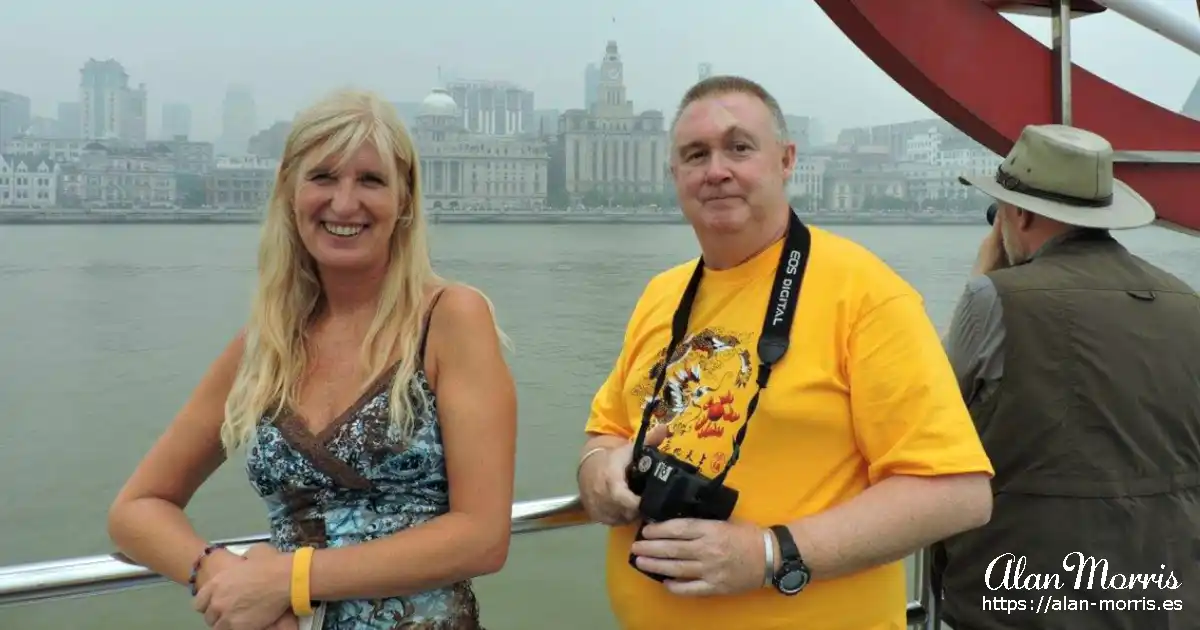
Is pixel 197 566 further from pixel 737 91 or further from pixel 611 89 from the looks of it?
pixel 611 89

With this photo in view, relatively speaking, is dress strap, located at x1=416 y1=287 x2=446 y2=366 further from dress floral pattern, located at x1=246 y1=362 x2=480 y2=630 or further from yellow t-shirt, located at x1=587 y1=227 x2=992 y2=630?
yellow t-shirt, located at x1=587 y1=227 x2=992 y2=630

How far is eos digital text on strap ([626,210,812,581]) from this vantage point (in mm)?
1365

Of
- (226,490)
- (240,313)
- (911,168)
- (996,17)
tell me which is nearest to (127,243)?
(240,313)

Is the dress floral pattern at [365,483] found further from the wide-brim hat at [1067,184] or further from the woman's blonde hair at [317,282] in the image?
the wide-brim hat at [1067,184]

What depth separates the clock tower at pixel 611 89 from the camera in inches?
3460

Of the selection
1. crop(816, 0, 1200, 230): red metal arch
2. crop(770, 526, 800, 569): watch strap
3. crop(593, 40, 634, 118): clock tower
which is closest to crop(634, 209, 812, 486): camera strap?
crop(770, 526, 800, 569): watch strap

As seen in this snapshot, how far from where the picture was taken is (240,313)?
81.1ft

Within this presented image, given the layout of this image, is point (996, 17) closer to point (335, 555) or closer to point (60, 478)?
point (335, 555)

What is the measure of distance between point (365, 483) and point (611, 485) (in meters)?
0.37

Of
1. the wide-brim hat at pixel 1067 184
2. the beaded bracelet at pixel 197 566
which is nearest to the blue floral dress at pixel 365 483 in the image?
the beaded bracelet at pixel 197 566

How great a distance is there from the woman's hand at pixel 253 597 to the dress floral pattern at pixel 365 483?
0.25 ft

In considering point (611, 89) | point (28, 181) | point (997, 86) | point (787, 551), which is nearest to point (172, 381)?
point (997, 86)

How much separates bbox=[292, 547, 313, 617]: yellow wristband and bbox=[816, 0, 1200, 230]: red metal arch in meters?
2.32

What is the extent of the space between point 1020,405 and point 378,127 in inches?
43.6
